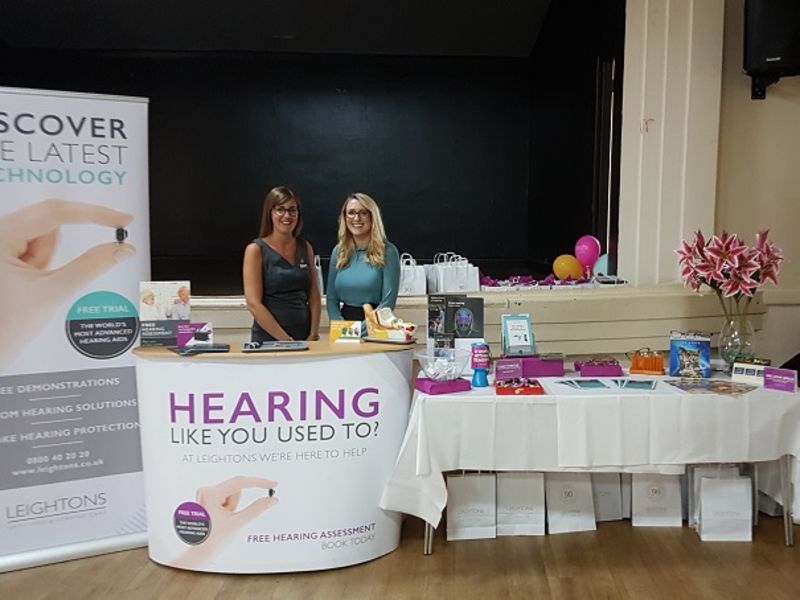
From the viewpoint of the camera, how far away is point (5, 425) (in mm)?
2453

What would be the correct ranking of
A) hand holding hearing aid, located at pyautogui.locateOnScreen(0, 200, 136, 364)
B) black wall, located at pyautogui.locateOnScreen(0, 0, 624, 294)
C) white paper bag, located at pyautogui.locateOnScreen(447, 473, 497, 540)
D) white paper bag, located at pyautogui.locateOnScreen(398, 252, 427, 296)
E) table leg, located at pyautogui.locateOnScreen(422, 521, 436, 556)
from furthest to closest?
black wall, located at pyautogui.locateOnScreen(0, 0, 624, 294)
white paper bag, located at pyautogui.locateOnScreen(398, 252, 427, 296)
white paper bag, located at pyautogui.locateOnScreen(447, 473, 497, 540)
table leg, located at pyautogui.locateOnScreen(422, 521, 436, 556)
hand holding hearing aid, located at pyautogui.locateOnScreen(0, 200, 136, 364)

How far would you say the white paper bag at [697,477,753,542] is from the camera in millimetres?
2693

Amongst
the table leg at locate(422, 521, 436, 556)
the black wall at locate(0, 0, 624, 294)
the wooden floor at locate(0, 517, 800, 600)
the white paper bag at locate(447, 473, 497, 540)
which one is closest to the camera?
the wooden floor at locate(0, 517, 800, 600)

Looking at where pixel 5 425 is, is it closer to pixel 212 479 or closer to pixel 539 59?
pixel 212 479

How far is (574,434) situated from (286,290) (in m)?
1.26

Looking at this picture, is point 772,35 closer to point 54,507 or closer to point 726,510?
point 726,510

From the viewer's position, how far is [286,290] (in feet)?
9.30

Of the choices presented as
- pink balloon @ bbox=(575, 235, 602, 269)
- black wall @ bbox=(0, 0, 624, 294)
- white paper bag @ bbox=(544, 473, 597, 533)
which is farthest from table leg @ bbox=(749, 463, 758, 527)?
black wall @ bbox=(0, 0, 624, 294)

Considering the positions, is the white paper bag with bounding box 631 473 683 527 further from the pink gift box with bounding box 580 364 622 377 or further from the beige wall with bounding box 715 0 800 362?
the beige wall with bounding box 715 0 800 362

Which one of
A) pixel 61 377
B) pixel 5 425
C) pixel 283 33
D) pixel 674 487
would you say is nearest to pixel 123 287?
pixel 61 377

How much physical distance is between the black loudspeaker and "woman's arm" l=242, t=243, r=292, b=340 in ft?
8.85

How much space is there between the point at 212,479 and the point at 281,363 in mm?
466

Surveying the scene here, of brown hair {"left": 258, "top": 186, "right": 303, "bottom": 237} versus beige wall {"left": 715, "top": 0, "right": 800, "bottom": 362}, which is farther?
beige wall {"left": 715, "top": 0, "right": 800, "bottom": 362}

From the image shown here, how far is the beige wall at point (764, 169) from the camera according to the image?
378 centimetres
